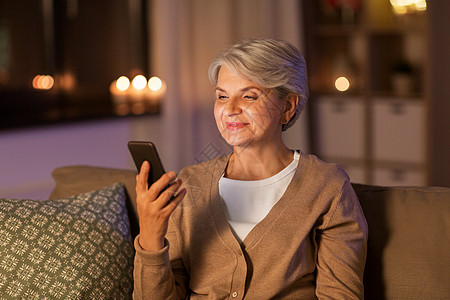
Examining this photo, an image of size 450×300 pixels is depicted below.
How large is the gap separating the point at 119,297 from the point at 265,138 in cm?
53

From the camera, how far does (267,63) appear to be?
1563 mm

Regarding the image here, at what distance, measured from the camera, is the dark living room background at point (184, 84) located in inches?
151

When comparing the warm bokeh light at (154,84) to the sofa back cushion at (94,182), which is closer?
the sofa back cushion at (94,182)

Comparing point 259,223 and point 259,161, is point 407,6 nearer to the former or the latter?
point 259,161

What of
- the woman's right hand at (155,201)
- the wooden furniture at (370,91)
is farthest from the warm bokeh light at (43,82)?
the woman's right hand at (155,201)

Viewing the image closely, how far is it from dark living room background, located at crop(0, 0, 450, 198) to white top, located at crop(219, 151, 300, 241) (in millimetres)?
2189

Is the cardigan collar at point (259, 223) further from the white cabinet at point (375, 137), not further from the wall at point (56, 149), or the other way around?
the white cabinet at point (375, 137)

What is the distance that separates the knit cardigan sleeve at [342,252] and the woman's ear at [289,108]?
23cm

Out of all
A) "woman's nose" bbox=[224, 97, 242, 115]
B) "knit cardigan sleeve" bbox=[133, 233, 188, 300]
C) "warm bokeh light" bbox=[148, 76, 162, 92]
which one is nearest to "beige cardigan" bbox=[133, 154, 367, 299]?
"knit cardigan sleeve" bbox=[133, 233, 188, 300]

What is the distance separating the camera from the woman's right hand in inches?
53.9

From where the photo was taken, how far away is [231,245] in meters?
1.57

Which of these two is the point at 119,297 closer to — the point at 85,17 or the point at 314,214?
the point at 314,214

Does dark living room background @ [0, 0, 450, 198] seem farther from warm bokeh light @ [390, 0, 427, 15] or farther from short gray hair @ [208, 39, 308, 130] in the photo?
short gray hair @ [208, 39, 308, 130]

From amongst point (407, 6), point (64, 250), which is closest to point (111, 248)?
point (64, 250)
